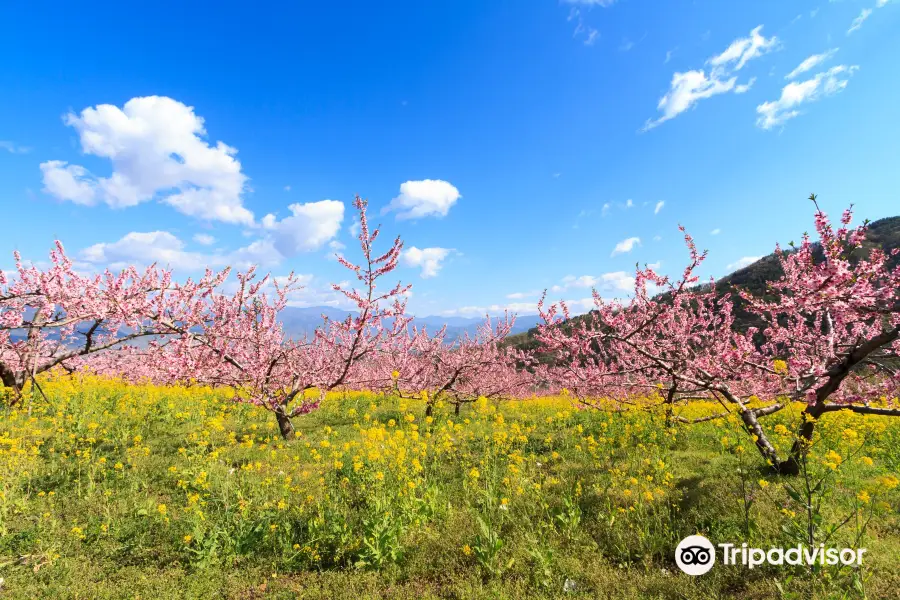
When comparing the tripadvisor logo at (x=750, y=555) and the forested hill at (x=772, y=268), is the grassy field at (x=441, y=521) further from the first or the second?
the forested hill at (x=772, y=268)

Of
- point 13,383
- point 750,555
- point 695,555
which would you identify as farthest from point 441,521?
point 13,383

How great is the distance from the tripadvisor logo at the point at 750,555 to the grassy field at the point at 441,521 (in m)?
0.13

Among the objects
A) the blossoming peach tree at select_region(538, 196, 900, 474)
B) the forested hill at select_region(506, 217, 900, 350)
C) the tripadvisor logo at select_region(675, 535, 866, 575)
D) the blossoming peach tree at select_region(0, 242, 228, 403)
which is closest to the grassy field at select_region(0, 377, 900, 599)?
the tripadvisor logo at select_region(675, 535, 866, 575)

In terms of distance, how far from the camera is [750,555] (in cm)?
452

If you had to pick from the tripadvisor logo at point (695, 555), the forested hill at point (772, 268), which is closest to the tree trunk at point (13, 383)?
the tripadvisor logo at point (695, 555)

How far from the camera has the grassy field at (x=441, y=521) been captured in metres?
4.36

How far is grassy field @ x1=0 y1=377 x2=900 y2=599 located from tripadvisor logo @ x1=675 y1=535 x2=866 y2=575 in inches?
5.0

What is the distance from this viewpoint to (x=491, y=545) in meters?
4.77

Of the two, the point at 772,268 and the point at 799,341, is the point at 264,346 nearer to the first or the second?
the point at 799,341

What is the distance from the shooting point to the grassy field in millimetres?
4355

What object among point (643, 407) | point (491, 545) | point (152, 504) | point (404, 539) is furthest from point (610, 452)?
point (152, 504)

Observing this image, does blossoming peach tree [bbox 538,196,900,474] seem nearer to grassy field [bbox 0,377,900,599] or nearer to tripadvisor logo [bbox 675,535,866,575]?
grassy field [bbox 0,377,900,599]

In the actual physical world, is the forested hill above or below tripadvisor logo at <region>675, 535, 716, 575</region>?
above

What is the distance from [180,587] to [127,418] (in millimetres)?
9398
